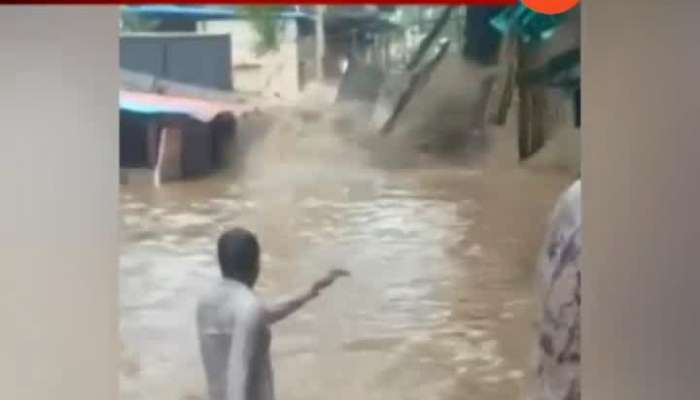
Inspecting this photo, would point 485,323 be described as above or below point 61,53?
below

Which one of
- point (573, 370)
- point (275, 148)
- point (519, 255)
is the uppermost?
point (275, 148)

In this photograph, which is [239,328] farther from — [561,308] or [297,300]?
[561,308]

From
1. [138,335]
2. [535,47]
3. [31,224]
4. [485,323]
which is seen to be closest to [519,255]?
[485,323]

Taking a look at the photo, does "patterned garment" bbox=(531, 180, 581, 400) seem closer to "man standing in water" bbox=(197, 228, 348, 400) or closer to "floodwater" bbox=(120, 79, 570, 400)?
"floodwater" bbox=(120, 79, 570, 400)

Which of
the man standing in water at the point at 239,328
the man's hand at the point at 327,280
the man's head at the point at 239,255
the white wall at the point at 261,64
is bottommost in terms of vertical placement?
the man standing in water at the point at 239,328

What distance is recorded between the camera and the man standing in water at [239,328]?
113 centimetres

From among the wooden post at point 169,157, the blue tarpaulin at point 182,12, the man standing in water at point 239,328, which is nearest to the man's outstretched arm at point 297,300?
the man standing in water at point 239,328

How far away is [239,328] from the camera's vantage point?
44.9 inches

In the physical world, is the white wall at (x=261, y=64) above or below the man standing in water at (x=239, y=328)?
above

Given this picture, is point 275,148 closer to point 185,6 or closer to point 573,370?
point 185,6

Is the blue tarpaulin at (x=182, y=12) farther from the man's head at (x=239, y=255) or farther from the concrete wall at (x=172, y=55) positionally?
the man's head at (x=239, y=255)

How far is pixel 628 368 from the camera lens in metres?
1.16

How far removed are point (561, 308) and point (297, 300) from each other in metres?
0.28

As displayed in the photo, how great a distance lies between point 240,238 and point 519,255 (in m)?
0.29
